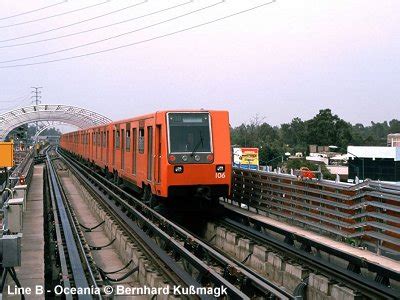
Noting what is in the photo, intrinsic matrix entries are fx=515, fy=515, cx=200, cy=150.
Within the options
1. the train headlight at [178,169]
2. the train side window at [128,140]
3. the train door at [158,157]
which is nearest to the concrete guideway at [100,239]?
the train door at [158,157]

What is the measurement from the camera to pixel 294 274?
8.79 meters

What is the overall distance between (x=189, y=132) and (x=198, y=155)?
65 cm

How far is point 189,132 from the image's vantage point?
43.3 feet

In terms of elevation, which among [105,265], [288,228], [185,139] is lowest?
[105,265]

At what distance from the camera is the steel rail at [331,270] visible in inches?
281

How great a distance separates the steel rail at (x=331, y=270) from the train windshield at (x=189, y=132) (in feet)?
8.56

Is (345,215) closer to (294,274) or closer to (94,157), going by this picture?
(294,274)

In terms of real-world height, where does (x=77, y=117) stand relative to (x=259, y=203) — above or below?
above

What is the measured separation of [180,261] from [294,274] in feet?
8.33

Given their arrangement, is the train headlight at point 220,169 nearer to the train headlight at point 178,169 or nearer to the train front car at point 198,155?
the train front car at point 198,155

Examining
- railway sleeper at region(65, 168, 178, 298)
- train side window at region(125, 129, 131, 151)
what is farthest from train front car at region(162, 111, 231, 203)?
train side window at region(125, 129, 131, 151)

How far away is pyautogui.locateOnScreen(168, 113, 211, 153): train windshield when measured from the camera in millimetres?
13000

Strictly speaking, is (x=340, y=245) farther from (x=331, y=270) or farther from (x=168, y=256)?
(x=168, y=256)

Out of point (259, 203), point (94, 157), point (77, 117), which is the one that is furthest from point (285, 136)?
point (259, 203)
